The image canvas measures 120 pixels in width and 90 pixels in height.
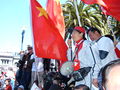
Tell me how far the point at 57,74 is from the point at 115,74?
4.27 meters

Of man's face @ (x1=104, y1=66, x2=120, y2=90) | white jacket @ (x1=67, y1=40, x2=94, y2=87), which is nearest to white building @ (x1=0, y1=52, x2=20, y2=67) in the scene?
white jacket @ (x1=67, y1=40, x2=94, y2=87)

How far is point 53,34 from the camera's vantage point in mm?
4730

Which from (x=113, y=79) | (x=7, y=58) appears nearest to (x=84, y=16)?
(x=113, y=79)

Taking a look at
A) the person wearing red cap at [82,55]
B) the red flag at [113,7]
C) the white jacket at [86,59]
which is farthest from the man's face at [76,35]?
the red flag at [113,7]

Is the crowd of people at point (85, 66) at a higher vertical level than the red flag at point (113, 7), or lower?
lower

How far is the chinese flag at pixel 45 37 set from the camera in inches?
177

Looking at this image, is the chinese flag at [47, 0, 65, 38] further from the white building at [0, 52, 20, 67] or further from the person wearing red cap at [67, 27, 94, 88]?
the white building at [0, 52, 20, 67]

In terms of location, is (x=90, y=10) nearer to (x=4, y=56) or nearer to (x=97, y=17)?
(x=97, y=17)

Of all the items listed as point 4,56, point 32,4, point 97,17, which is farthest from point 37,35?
point 4,56

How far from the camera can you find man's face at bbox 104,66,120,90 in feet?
2.39

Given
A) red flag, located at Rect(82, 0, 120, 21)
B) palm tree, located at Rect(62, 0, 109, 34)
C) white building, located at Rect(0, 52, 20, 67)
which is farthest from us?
white building, located at Rect(0, 52, 20, 67)

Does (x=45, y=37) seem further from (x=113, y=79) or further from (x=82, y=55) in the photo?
(x=113, y=79)

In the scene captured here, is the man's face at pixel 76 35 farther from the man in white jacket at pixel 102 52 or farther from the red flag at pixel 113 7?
the red flag at pixel 113 7

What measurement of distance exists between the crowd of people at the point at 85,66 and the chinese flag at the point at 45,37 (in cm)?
25
